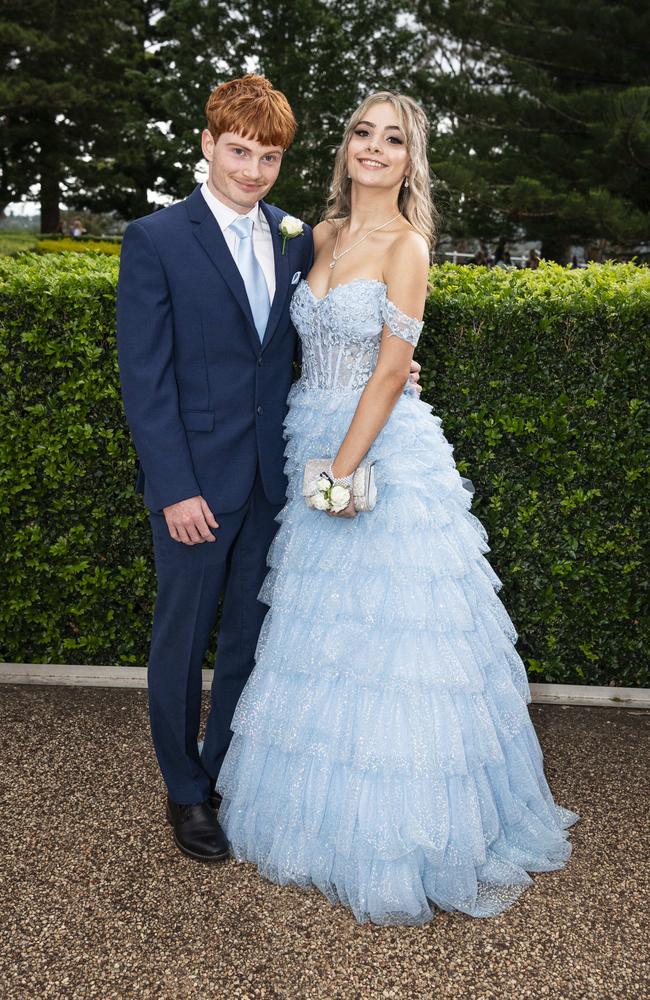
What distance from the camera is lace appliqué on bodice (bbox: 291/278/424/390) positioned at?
2.58m

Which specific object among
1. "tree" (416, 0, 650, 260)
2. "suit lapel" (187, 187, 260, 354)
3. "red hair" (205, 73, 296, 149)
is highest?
"tree" (416, 0, 650, 260)

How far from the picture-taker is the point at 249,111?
249 centimetres

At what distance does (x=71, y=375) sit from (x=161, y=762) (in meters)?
1.77

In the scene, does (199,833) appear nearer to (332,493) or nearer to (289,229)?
(332,493)

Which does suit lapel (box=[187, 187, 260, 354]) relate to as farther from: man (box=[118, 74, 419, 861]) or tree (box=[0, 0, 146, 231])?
tree (box=[0, 0, 146, 231])

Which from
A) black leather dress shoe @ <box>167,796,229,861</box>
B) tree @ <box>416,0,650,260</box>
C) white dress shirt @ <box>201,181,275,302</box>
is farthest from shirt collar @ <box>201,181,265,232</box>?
tree @ <box>416,0,650,260</box>

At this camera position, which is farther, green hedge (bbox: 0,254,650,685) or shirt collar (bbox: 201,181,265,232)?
green hedge (bbox: 0,254,650,685)

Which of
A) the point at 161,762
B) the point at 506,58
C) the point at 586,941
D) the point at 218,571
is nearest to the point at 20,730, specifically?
the point at 161,762

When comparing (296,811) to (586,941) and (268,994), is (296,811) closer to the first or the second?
(268,994)

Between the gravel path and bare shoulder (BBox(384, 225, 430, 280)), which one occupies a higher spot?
bare shoulder (BBox(384, 225, 430, 280))

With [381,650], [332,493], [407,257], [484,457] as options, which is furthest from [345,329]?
[484,457]

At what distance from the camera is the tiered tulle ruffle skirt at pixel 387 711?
99.9 inches

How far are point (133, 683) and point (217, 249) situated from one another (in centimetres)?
221

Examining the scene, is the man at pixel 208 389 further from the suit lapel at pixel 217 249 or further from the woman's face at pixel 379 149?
the woman's face at pixel 379 149
